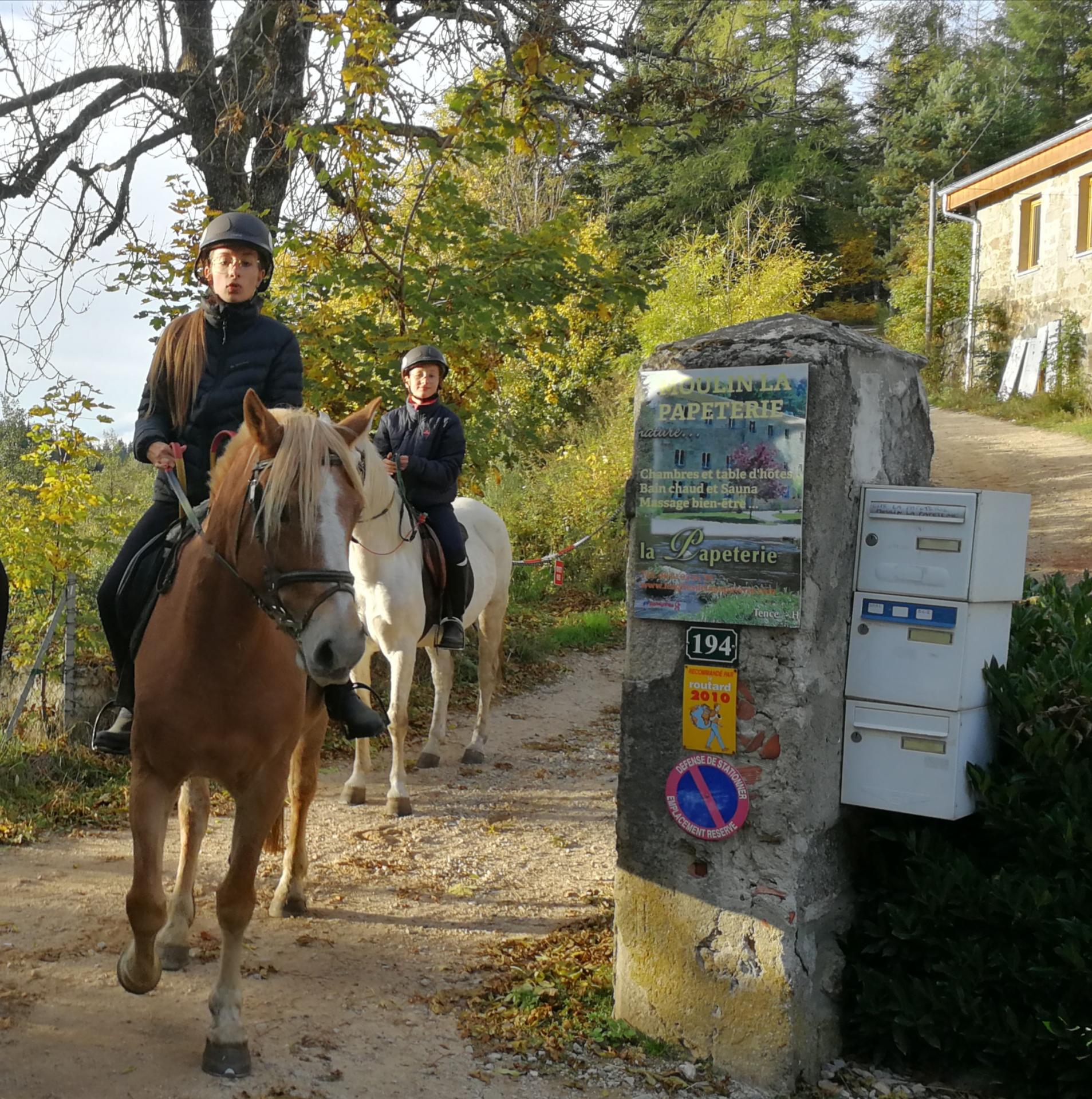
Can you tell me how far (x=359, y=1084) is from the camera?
Result: 329 cm

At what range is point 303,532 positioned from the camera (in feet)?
9.87

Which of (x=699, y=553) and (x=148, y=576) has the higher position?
(x=699, y=553)

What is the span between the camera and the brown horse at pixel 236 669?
305cm

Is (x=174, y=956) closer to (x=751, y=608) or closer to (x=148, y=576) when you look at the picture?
(x=148, y=576)

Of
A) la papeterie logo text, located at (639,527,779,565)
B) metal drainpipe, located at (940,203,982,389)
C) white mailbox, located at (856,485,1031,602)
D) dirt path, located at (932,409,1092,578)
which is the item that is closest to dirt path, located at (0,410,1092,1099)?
la papeterie logo text, located at (639,527,779,565)

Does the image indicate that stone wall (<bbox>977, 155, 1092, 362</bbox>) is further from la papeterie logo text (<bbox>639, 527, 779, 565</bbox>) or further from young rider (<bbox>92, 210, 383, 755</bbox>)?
young rider (<bbox>92, 210, 383, 755</bbox>)

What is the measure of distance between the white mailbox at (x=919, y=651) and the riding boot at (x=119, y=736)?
263 centimetres

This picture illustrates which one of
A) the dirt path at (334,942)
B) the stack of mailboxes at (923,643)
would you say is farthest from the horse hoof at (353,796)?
the stack of mailboxes at (923,643)

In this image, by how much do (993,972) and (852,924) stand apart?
Result: 0.48m

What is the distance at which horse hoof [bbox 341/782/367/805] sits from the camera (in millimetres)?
6578

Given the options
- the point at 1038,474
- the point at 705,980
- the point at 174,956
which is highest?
the point at 1038,474

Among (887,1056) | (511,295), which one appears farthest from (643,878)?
(511,295)

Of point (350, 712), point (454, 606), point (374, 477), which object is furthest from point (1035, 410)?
point (350, 712)

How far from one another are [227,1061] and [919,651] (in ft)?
8.38
